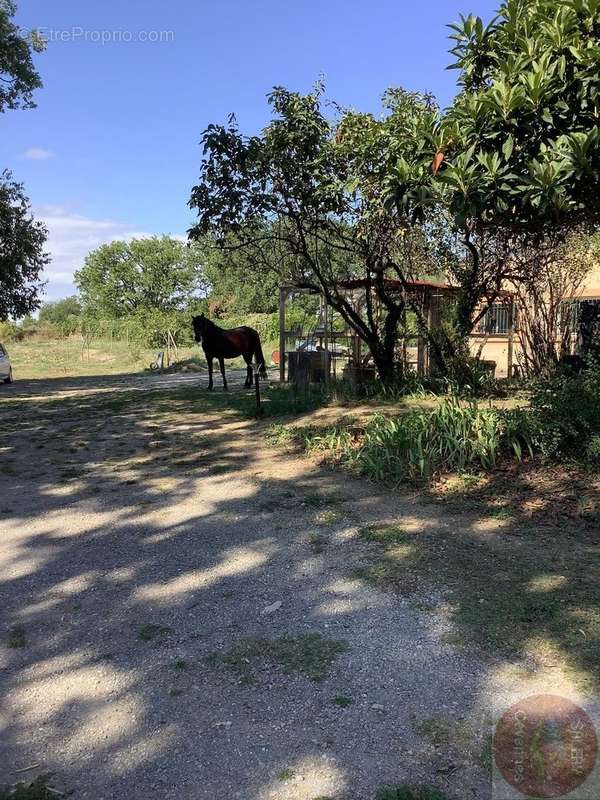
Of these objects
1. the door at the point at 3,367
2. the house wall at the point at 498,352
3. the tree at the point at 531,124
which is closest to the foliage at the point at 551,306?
the house wall at the point at 498,352

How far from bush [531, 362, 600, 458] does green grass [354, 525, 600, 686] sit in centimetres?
152

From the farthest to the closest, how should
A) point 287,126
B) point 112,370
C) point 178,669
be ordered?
point 112,370
point 287,126
point 178,669

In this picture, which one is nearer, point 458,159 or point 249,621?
point 249,621

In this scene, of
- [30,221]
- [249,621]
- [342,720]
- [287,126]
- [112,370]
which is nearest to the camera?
[342,720]

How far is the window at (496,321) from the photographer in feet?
49.8

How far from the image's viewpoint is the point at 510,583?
358cm

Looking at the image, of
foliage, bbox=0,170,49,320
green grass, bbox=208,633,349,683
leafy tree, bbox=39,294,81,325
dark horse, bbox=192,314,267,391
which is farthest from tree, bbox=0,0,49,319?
leafy tree, bbox=39,294,81,325

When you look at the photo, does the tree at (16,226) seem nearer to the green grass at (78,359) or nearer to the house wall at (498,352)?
the green grass at (78,359)

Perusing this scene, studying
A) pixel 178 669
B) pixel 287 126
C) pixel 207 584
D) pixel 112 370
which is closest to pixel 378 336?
pixel 287 126

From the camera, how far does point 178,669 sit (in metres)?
2.85

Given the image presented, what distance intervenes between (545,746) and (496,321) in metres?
15.0

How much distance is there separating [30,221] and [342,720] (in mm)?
20871

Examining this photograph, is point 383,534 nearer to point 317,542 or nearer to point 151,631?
point 317,542

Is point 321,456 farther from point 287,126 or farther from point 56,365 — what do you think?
point 56,365
